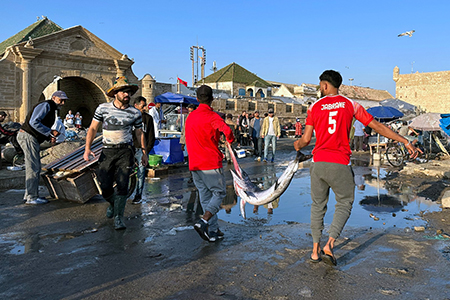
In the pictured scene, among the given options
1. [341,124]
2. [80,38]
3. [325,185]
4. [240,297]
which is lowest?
[240,297]

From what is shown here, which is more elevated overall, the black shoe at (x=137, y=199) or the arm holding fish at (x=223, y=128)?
the arm holding fish at (x=223, y=128)

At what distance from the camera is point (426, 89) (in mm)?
55344

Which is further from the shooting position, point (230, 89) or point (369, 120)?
point (230, 89)

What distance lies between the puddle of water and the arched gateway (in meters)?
18.5

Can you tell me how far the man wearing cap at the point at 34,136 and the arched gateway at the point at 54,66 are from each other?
17.7 m

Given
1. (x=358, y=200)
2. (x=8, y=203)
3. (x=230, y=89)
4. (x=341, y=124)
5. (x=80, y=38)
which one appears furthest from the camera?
(x=230, y=89)

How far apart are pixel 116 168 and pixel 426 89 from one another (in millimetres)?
60080

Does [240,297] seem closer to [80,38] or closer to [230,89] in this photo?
[80,38]

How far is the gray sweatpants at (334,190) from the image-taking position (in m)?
3.74

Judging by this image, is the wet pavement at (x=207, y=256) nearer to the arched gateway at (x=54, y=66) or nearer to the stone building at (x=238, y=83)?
the arched gateway at (x=54, y=66)

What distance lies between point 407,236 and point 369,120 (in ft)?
6.22

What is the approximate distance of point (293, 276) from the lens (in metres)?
3.43

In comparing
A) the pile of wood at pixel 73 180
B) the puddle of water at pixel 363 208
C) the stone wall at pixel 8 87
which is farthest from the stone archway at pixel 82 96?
the puddle of water at pixel 363 208

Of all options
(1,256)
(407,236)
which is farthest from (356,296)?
(1,256)
